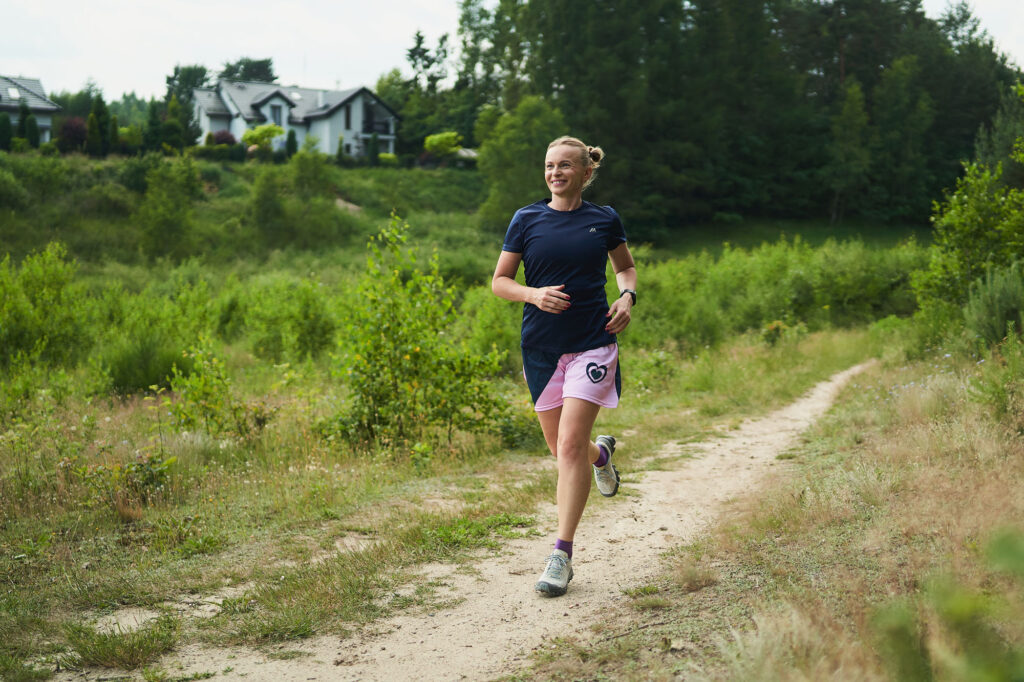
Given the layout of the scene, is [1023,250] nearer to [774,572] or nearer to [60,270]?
[774,572]

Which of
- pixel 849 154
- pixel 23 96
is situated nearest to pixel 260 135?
pixel 23 96

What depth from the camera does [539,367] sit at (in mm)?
4480

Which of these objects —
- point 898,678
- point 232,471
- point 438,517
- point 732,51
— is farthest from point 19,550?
point 732,51

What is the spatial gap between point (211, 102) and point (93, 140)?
22.1m

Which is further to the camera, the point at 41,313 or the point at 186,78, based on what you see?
the point at 186,78

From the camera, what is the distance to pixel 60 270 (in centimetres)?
1622

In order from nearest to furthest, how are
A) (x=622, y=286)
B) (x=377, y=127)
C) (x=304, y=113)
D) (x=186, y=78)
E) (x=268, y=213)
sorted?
(x=622, y=286) < (x=268, y=213) < (x=304, y=113) < (x=377, y=127) < (x=186, y=78)

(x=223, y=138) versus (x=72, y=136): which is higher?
(x=223, y=138)

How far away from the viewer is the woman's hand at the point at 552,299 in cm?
410

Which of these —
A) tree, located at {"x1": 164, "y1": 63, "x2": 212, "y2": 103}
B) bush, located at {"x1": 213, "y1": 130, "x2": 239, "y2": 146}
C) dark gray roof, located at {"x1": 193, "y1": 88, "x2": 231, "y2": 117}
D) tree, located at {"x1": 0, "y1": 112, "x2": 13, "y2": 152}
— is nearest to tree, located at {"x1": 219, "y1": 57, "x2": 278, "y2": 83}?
tree, located at {"x1": 164, "y1": 63, "x2": 212, "y2": 103}

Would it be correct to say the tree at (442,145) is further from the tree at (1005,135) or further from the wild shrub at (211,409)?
the wild shrub at (211,409)

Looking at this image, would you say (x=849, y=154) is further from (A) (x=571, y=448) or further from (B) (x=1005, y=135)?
(A) (x=571, y=448)

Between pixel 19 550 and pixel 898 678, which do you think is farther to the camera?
pixel 19 550

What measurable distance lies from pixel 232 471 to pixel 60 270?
10865 millimetres
